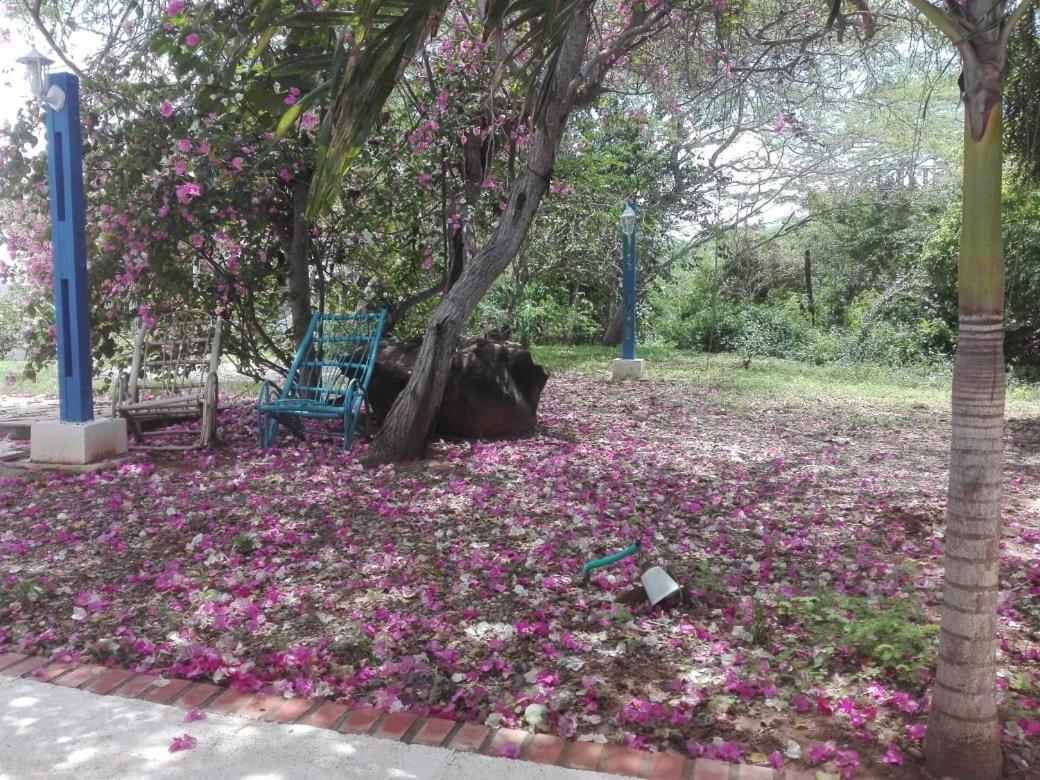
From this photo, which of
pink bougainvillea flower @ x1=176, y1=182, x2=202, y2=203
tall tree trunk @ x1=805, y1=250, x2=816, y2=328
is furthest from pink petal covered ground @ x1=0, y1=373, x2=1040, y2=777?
tall tree trunk @ x1=805, y1=250, x2=816, y2=328

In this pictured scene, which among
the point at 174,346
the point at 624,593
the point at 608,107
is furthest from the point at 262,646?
the point at 608,107

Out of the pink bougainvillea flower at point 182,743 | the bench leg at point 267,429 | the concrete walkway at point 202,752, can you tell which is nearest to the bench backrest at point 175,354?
the bench leg at point 267,429

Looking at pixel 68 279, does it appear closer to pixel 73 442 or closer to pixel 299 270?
pixel 73 442

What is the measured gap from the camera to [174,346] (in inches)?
254

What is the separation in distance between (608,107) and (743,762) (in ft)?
33.9

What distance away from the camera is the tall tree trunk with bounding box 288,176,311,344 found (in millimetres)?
6750

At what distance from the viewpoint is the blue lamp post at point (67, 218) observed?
496 cm

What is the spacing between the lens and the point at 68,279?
5.16m

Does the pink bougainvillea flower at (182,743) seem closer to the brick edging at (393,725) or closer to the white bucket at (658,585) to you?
the brick edging at (393,725)

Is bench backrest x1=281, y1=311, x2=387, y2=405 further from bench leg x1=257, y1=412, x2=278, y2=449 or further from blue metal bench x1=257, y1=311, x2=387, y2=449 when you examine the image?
bench leg x1=257, y1=412, x2=278, y2=449

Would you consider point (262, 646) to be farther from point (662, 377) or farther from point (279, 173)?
point (662, 377)

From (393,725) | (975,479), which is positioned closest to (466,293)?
(393,725)

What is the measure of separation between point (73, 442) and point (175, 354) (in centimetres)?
133

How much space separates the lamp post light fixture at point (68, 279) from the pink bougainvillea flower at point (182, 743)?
3.69 m
